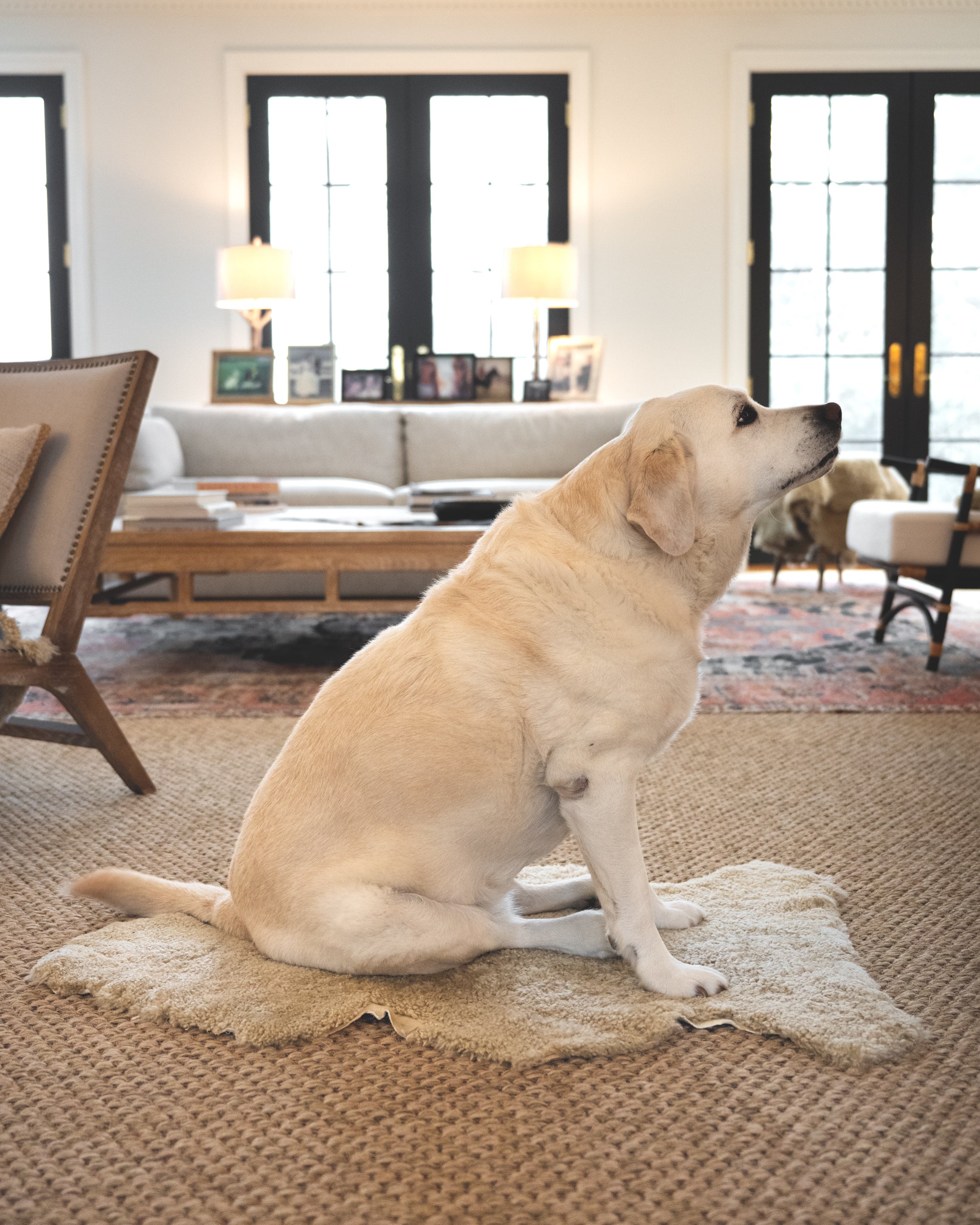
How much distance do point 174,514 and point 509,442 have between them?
219 cm

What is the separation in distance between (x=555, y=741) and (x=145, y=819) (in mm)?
1096

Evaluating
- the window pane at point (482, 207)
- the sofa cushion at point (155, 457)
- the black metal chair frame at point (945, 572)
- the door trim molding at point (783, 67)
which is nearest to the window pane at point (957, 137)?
the door trim molding at point (783, 67)

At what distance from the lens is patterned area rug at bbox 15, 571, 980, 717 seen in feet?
10.1

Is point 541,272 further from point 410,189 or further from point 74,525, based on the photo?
point 74,525

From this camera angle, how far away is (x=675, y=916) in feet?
5.08

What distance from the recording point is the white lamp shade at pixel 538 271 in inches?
222

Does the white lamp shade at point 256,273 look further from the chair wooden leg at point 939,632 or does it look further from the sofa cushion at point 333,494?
the chair wooden leg at point 939,632

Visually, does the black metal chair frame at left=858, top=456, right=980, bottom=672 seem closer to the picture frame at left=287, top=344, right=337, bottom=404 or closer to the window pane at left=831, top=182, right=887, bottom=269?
the window pane at left=831, top=182, right=887, bottom=269

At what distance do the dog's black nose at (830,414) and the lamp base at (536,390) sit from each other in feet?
14.9

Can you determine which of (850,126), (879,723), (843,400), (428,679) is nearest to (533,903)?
(428,679)

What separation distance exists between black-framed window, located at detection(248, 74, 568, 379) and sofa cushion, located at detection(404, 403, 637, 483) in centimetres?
144

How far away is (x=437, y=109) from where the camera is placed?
248 inches

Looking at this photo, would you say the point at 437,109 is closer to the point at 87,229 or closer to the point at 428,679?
the point at 87,229

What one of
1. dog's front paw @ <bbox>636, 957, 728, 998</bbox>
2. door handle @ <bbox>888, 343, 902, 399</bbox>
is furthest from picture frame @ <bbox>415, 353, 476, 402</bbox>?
dog's front paw @ <bbox>636, 957, 728, 998</bbox>
